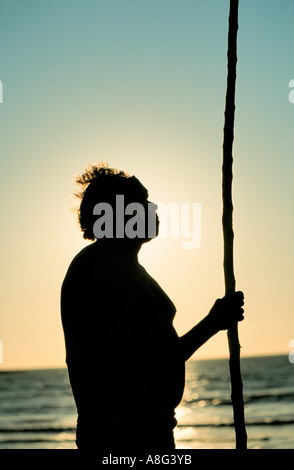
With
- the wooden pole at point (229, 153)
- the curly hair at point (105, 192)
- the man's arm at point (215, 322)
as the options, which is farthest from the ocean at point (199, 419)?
the curly hair at point (105, 192)

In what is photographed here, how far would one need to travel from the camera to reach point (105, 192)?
89.6 inches

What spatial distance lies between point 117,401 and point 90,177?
911mm

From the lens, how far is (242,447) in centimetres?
239

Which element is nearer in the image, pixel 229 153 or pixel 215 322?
pixel 215 322

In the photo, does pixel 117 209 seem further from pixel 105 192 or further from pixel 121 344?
pixel 121 344

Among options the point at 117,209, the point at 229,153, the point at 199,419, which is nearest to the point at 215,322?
the point at 117,209

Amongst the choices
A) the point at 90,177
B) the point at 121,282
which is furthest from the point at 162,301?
the point at 90,177

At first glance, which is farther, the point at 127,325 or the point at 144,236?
the point at 144,236

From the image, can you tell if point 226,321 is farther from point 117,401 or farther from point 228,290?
point 117,401

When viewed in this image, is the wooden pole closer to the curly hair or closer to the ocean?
the curly hair

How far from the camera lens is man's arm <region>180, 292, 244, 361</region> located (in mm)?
2205

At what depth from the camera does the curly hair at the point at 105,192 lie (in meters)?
2.26

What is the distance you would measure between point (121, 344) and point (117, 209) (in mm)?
485

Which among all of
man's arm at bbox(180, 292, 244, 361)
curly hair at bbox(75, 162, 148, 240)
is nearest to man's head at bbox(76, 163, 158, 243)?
curly hair at bbox(75, 162, 148, 240)
